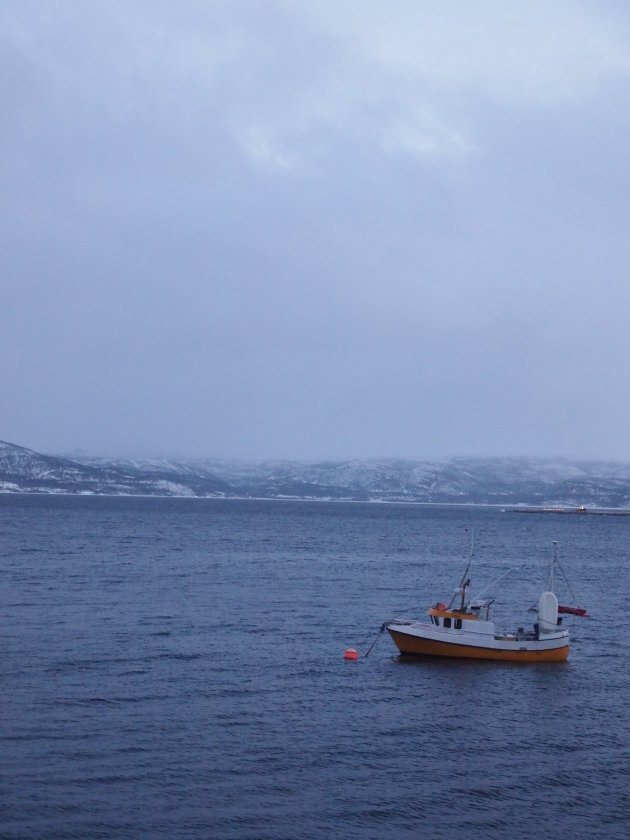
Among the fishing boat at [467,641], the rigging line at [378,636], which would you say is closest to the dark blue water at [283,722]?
the rigging line at [378,636]

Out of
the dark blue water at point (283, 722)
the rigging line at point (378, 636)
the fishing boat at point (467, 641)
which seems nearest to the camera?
the dark blue water at point (283, 722)

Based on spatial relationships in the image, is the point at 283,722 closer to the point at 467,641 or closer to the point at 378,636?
the point at 467,641

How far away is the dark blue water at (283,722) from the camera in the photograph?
2855cm

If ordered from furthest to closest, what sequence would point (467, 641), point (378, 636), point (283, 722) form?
1. point (378, 636)
2. point (467, 641)
3. point (283, 722)

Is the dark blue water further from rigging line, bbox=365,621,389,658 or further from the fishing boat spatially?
the fishing boat

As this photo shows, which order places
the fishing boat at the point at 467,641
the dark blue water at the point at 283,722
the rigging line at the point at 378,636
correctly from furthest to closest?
the rigging line at the point at 378,636
the fishing boat at the point at 467,641
the dark blue water at the point at 283,722

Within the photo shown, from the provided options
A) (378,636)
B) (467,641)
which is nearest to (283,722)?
(467,641)

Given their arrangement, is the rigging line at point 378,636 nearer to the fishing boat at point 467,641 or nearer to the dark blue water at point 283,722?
the fishing boat at point 467,641

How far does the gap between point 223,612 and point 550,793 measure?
3889 centimetres

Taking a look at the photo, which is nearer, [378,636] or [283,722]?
[283,722]

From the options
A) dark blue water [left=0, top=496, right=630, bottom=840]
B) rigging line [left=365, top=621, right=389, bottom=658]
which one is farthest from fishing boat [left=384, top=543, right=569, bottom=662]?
dark blue water [left=0, top=496, right=630, bottom=840]

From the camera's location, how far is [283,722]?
3803cm

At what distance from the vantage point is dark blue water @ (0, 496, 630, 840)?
2855 cm

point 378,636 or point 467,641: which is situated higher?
point 467,641
